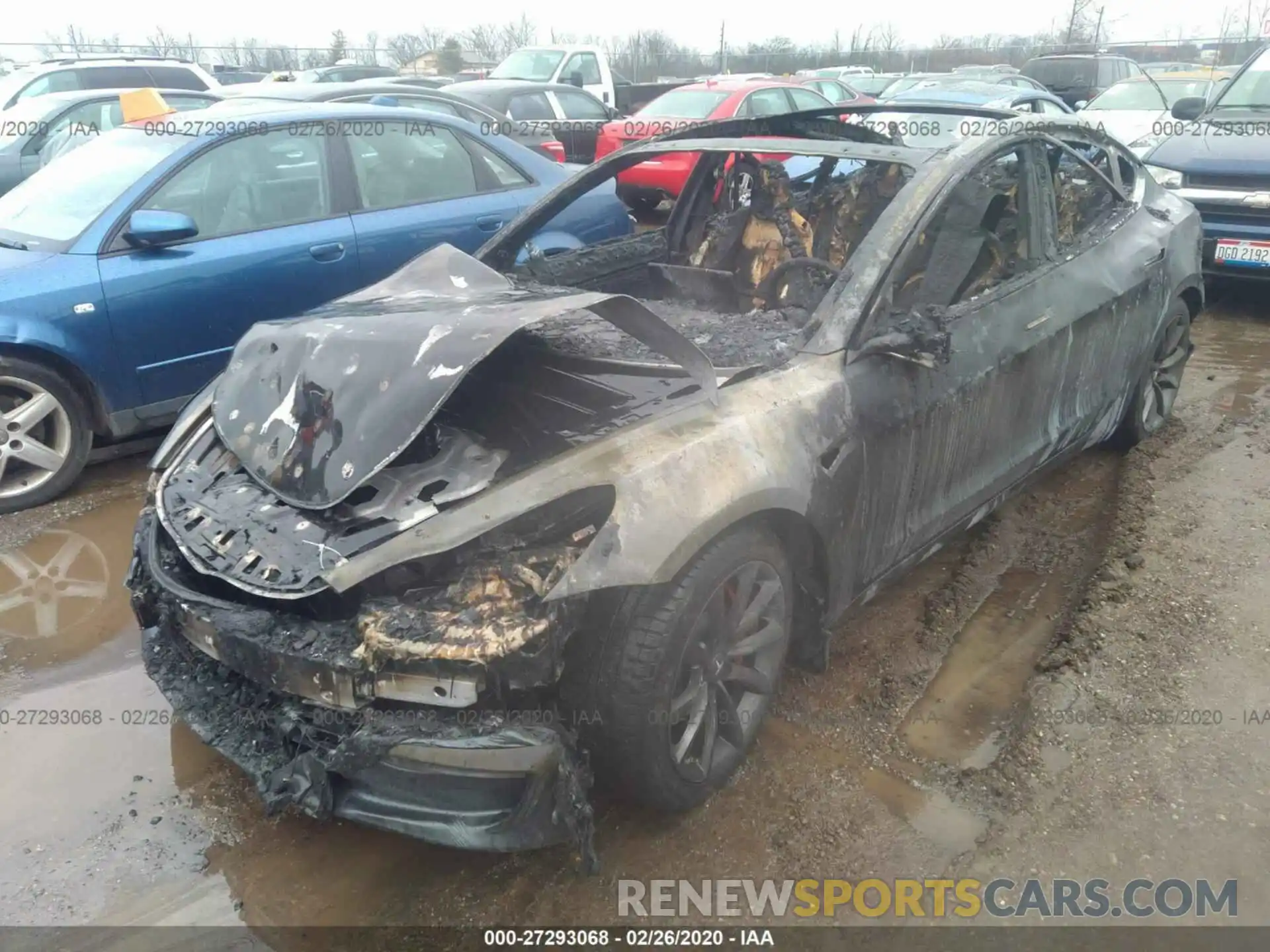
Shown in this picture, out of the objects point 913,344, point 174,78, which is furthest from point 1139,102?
point 174,78

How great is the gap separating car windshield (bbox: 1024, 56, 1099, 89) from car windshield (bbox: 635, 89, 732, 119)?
11369 millimetres

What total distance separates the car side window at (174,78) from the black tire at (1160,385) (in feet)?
35.9

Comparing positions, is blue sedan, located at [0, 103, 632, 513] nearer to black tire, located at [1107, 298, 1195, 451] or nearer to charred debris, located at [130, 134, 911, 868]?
charred debris, located at [130, 134, 911, 868]

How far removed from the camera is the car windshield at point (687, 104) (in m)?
10.9

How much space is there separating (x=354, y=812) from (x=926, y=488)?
1.98 meters

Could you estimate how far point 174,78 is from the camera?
456 inches

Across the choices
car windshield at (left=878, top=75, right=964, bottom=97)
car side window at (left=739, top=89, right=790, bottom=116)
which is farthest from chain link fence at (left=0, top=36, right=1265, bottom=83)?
car side window at (left=739, top=89, right=790, bottom=116)

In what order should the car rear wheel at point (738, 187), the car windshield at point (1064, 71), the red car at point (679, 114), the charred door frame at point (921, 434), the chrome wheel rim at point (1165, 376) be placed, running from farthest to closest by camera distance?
the car windshield at point (1064, 71), the red car at point (679, 114), the chrome wheel rim at point (1165, 376), the car rear wheel at point (738, 187), the charred door frame at point (921, 434)

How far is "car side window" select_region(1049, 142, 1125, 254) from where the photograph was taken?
386 cm

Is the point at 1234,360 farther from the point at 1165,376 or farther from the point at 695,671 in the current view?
the point at 695,671

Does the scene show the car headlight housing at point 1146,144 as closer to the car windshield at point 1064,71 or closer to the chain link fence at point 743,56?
the car windshield at point 1064,71

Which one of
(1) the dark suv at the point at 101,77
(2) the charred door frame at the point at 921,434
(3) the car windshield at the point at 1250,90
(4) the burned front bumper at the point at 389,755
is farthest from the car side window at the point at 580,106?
(4) the burned front bumper at the point at 389,755

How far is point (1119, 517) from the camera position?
4.16 metres

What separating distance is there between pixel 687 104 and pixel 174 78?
20.2 ft
